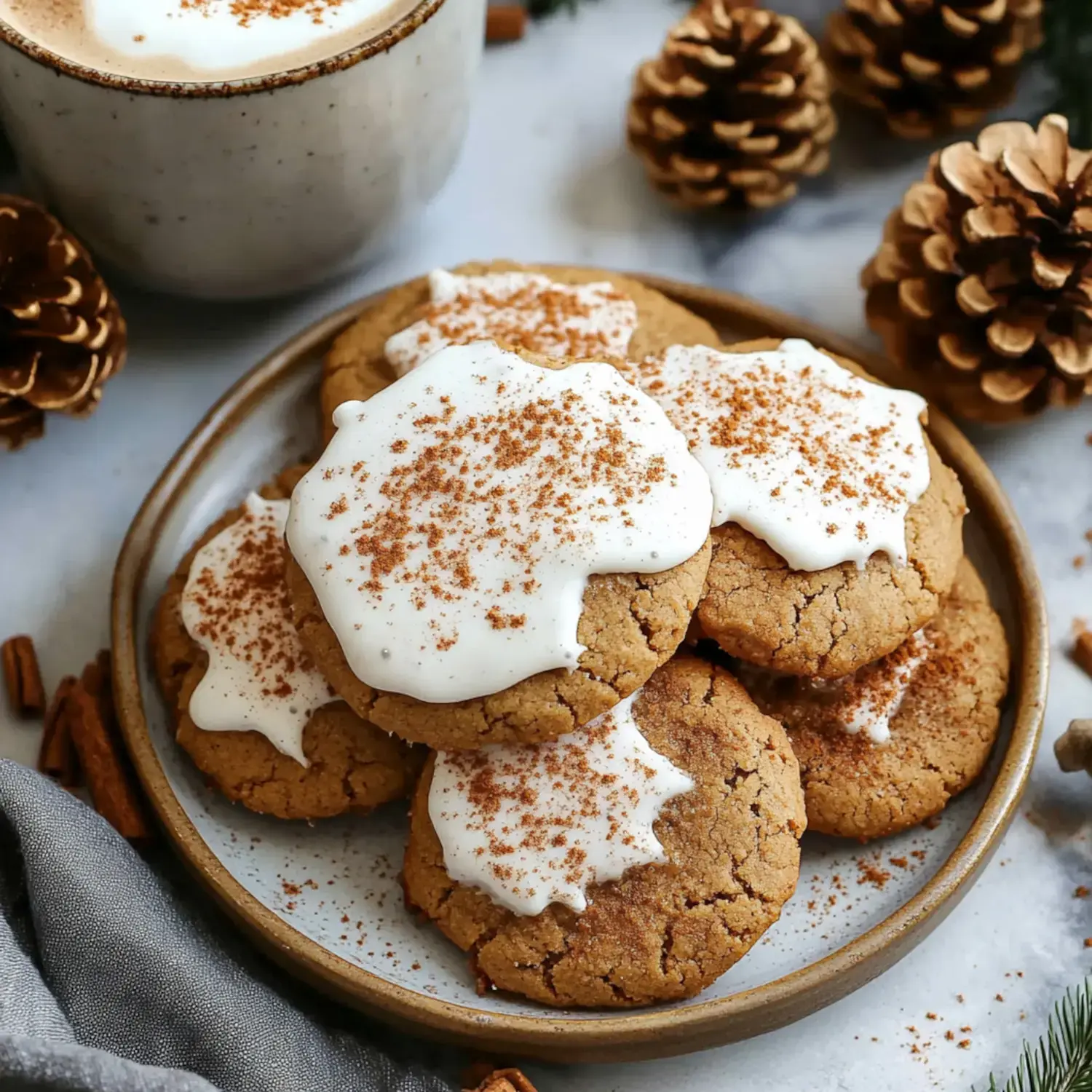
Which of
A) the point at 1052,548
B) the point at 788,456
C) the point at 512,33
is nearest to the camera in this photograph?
the point at 788,456

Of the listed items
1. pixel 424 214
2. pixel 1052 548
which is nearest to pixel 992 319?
pixel 1052 548

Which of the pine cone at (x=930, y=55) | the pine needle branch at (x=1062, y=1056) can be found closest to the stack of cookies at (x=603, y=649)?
the pine needle branch at (x=1062, y=1056)

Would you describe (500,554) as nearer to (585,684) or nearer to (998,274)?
(585,684)

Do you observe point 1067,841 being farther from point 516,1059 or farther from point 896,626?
point 516,1059

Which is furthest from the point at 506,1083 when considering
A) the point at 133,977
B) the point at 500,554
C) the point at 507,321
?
the point at 507,321

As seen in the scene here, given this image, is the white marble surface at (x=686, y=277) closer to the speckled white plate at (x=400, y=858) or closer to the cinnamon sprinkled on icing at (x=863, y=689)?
the speckled white plate at (x=400, y=858)

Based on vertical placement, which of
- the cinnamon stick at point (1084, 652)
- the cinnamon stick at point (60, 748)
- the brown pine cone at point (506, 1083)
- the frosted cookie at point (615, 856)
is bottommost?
the brown pine cone at point (506, 1083)

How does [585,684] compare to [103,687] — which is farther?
[103,687]
